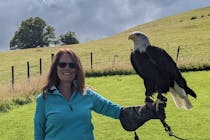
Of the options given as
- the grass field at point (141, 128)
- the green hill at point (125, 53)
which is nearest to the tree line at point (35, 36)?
the green hill at point (125, 53)

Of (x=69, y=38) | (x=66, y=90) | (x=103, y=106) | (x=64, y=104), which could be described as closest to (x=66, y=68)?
(x=66, y=90)

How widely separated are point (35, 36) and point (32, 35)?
0.72 meters

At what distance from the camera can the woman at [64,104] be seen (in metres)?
4.65

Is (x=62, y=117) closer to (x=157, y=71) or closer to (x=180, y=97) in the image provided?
(x=157, y=71)

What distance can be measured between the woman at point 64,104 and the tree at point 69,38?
80.2m

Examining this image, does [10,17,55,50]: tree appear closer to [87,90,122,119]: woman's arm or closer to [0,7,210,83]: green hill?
[0,7,210,83]: green hill

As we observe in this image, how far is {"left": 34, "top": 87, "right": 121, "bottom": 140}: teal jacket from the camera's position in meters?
4.65

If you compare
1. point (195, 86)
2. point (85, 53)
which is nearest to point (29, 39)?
point (85, 53)

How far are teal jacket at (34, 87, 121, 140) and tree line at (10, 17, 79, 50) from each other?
266ft

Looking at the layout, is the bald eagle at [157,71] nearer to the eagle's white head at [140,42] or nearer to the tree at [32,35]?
the eagle's white head at [140,42]

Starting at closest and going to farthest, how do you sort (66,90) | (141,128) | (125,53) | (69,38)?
(66,90) < (141,128) < (125,53) < (69,38)

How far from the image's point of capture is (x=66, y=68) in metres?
4.66

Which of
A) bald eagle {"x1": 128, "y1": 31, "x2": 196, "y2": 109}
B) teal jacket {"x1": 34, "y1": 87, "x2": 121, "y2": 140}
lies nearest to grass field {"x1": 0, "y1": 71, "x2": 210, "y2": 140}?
bald eagle {"x1": 128, "y1": 31, "x2": 196, "y2": 109}

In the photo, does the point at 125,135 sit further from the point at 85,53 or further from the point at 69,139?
the point at 85,53
